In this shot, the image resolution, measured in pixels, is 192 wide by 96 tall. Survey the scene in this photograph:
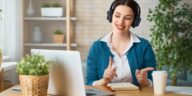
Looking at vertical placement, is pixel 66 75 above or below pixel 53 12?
below

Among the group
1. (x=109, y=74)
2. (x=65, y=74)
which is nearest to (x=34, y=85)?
(x=65, y=74)

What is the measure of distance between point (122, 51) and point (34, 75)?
3.12ft

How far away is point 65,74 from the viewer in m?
1.93

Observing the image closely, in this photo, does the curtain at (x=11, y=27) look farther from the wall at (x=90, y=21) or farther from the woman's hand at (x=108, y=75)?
the woman's hand at (x=108, y=75)

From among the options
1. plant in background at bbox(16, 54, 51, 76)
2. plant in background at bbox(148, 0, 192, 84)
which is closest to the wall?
plant in background at bbox(148, 0, 192, 84)

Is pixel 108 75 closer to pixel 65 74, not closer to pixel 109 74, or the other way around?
pixel 109 74

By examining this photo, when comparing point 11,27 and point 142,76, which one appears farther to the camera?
point 11,27

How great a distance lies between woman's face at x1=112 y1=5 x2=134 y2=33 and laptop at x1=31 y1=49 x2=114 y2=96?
2.10 ft

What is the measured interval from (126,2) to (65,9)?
2669mm

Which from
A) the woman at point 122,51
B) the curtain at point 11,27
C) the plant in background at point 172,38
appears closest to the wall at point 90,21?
the plant in background at point 172,38

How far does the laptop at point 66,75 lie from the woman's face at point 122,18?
0.64 metres

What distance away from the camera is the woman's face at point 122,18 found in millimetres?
2549

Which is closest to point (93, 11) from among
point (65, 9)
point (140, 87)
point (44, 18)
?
point (65, 9)

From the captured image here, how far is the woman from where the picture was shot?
2.57 metres
